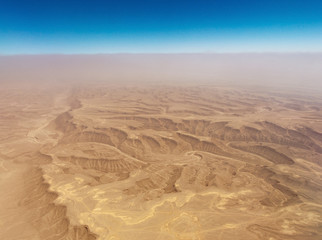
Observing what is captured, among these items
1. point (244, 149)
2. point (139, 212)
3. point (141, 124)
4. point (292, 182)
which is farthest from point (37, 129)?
point (292, 182)

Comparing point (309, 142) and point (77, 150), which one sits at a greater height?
point (309, 142)

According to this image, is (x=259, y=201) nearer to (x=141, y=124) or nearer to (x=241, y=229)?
(x=241, y=229)

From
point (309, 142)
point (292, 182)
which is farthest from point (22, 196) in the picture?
point (309, 142)

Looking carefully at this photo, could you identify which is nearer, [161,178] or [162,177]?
[161,178]

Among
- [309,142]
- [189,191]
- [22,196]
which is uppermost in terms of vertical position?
[309,142]

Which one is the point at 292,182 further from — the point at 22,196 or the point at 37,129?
the point at 37,129

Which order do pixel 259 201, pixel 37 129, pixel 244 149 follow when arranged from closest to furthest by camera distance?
pixel 259 201, pixel 244 149, pixel 37 129

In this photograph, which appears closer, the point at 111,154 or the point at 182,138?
the point at 111,154

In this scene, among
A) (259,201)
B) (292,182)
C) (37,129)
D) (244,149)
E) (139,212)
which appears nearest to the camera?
(139,212)
